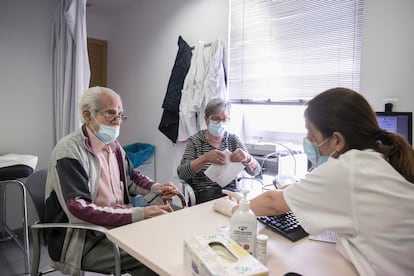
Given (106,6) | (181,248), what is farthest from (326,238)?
(106,6)

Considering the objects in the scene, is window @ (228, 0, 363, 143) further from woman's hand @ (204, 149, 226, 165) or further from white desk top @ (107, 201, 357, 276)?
white desk top @ (107, 201, 357, 276)

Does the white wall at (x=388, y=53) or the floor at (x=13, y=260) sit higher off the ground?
the white wall at (x=388, y=53)

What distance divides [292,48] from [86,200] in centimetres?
187

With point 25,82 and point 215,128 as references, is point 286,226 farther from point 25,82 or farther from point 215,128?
point 25,82

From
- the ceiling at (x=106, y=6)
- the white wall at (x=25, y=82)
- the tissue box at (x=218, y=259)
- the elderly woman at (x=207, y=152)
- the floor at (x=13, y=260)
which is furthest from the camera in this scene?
the ceiling at (x=106, y=6)

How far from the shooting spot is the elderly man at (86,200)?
4.36ft

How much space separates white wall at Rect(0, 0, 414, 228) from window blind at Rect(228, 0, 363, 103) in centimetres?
14

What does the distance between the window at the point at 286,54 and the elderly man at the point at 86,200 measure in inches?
57.1

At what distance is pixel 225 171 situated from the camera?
192 centimetres

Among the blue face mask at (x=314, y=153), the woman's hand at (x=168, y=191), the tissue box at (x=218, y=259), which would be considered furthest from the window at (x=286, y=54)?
the tissue box at (x=218, y=259)

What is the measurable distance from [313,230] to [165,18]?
3095 mm

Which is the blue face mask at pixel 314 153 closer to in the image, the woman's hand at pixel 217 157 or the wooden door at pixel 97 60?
the woman's hand at pixel 217 157

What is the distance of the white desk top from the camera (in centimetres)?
89

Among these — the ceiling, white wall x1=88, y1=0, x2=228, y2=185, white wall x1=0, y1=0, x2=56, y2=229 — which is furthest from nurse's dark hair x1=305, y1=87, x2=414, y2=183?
the ceiling
